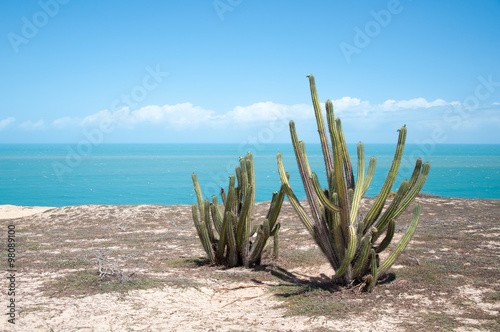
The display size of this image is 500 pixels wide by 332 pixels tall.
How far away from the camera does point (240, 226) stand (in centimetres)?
727

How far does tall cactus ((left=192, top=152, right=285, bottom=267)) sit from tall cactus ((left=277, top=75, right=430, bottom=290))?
1.18 m

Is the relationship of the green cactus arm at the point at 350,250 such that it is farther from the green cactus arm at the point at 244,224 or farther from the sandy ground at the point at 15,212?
the sandy ground at the point at 15,212

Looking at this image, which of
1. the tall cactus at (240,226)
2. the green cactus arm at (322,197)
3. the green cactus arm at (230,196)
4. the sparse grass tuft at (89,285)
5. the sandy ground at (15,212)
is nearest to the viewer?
the green cactus arm at (322,197)

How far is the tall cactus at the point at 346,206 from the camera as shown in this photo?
5512mm

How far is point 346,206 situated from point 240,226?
2377 millimetres

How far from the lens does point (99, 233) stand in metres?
12.4

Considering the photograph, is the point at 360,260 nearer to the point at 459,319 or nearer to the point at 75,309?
the point at 459,319

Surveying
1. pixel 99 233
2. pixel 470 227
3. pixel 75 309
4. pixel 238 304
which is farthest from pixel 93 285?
pixel 470 227

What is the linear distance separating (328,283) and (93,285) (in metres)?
3.57

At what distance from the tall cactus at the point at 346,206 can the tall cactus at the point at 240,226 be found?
118 cm

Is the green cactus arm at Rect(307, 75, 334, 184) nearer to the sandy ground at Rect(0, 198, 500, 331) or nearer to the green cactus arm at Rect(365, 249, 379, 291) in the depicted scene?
the green cactus arm at Rect(365, 249, 379, 291)

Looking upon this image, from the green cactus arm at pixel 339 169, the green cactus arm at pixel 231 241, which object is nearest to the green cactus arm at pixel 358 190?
the green cactus arm at pixel 339 169

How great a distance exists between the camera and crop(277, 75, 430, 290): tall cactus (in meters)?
5.51

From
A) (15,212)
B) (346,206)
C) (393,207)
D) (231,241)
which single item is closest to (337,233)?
(346,206)
